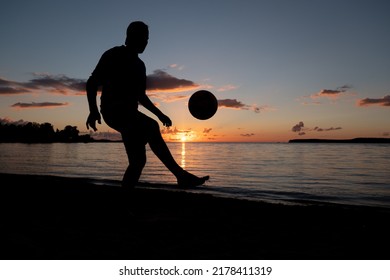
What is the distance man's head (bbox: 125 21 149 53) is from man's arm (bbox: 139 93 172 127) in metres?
0.73

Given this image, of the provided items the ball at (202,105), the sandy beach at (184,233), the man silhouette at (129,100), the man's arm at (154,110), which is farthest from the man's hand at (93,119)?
the ball at (202,105)

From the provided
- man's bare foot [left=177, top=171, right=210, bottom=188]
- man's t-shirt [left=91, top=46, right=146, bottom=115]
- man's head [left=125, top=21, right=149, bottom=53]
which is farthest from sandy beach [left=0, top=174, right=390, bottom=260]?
man's head [left=125, top=21, right=149, bottom=53]

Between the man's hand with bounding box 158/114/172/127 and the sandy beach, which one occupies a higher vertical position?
the man's hand with bounding box 158/114/172/127

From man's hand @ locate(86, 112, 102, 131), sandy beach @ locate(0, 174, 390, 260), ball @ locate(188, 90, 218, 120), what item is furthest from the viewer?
ball @ locate(188, 90, 218, 120)

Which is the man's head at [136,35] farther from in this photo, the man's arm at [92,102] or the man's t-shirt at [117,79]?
the man's arm at [92,102]

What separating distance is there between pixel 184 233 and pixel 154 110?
73.8 inches

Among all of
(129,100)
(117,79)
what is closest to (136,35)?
(117,79)

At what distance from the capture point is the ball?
20.1 feet

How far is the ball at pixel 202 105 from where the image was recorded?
611 centimetres

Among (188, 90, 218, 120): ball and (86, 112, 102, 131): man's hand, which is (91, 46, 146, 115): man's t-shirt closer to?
(86, 112, 102, 131): man's hand

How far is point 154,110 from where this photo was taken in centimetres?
A: 477

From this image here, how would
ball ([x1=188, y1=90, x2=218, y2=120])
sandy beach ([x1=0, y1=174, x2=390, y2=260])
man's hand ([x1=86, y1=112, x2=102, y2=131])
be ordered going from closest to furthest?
sandy beach ([x1=0, y1=174, x2=390, y2=260])
man's hand ([x1=86, y1=112, x2=102, y2=131])
ball ([x1=188, y1=90, x2=218, y2=120])

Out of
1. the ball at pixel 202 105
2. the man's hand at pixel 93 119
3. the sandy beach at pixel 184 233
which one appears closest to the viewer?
the sandy beach at pixel 184 233

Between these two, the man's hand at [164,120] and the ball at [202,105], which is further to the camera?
the ball at [202,105]
